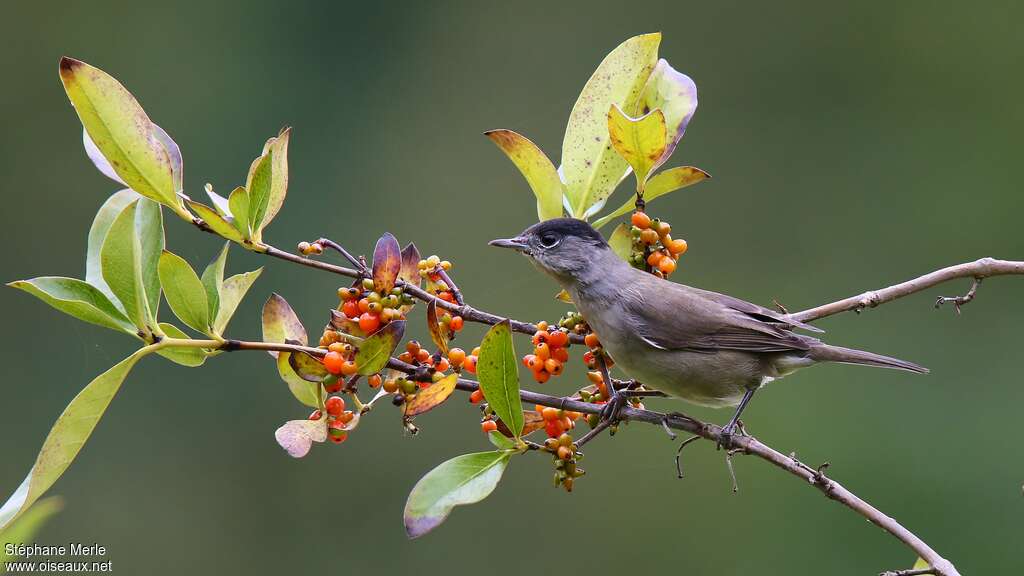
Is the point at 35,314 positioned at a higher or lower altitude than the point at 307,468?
higher

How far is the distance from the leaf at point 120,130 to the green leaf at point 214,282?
0.17 metres

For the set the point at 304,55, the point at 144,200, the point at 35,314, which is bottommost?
the point at 144,200

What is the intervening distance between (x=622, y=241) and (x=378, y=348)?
863mm

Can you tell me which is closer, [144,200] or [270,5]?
[144,200]

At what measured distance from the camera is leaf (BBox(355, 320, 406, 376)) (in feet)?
6.87

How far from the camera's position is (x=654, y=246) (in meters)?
2.64

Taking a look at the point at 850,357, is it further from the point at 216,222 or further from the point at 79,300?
the point at 79,300

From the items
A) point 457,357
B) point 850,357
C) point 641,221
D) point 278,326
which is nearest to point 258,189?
point 278,326

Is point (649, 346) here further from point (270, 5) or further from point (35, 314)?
point (270, 5)

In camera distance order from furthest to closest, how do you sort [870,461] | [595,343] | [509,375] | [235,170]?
[235,170]
[870,461]
[595,343]
[509,375]

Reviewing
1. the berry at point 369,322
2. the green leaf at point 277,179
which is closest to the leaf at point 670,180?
the berry at point 369,322

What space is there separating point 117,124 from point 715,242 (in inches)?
287

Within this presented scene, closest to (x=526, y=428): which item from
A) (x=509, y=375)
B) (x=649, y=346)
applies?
(x=509, y=375)

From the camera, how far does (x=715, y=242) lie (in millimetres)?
8938
